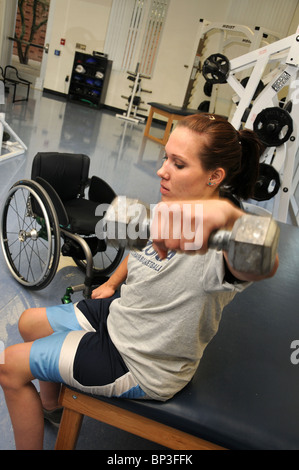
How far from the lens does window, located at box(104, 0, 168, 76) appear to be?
383 inches

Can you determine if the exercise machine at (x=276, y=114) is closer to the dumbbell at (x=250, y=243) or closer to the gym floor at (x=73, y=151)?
the gym floor at (x=73, y=151)

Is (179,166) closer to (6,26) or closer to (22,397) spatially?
(22,397)

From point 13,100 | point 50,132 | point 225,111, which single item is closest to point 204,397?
point 50,132

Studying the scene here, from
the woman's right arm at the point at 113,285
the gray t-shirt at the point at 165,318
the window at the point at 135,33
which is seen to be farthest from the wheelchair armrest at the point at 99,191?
the window at the point at 135,33

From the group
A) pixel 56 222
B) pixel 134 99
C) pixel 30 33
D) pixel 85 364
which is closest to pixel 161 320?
pixel 85 364

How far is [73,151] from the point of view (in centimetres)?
538

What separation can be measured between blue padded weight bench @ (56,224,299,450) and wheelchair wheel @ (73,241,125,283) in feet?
3.25

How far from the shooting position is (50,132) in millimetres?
6121

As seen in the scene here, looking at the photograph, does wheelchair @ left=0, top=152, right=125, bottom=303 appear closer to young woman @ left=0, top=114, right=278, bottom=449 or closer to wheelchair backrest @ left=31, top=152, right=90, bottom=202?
wheelchair backrest @ left=31, top=152, right=90, bottom=202

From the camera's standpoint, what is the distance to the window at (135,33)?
9.72 metres

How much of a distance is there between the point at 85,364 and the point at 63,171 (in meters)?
1.55

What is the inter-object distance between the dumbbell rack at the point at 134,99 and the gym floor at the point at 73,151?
340mm

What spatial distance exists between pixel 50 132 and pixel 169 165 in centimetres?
567

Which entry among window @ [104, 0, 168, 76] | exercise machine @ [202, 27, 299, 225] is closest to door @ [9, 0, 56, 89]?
window @ [104, 0, 168, 76]
